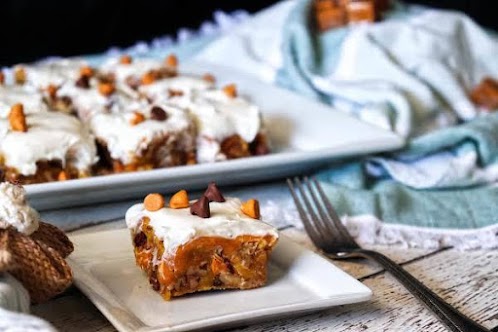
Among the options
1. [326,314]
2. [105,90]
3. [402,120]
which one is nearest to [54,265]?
[326,314]

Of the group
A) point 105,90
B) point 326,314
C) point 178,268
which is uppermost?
point 105,90

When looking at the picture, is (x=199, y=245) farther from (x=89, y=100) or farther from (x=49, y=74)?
(x=49, y=74)

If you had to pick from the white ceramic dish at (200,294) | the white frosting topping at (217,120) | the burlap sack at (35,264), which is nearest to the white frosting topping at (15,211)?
the burlap sack at (35,264)

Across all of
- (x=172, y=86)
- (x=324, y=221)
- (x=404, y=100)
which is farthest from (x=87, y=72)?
(x=324, y=221)

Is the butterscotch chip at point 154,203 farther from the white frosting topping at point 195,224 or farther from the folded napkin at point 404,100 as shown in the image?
the folded napkin at point 404,100

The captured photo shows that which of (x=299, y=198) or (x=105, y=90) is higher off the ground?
(x=105, y=90)

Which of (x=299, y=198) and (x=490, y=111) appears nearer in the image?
(x=299, y=198)

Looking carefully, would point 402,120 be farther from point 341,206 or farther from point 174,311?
point 174,311
